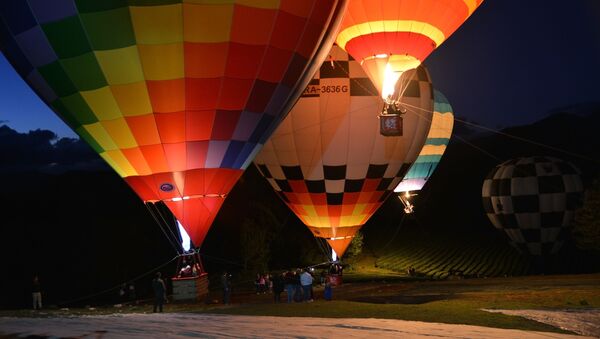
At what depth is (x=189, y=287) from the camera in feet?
41.4

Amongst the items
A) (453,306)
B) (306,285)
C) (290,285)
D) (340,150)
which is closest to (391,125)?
(340,150)

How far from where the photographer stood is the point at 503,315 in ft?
29.1

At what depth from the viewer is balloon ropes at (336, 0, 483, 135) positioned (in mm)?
14156

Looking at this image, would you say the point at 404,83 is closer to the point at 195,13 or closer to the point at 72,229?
the point at 195,13

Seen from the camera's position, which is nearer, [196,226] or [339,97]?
[196,226]

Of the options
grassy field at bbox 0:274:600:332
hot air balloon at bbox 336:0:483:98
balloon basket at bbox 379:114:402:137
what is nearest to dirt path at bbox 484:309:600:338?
grassy field at bbox 0:274:600:332

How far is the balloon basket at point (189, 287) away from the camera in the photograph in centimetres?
1251

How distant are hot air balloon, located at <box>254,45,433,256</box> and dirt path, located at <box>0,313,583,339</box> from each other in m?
9.40

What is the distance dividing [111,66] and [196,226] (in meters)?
3.16

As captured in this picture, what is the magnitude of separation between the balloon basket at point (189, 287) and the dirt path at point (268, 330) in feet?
13.6

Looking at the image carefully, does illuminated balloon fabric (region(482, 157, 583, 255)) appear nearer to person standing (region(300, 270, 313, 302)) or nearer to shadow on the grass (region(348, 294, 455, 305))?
shadow on the grass (region(348, 294, 455, 305))

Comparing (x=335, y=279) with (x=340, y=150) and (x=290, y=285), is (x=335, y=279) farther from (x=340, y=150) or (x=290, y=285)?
(x=290, y=285)

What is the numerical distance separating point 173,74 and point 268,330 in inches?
184

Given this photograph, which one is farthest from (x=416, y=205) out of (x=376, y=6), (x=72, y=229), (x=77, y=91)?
(x=77, y=91)
